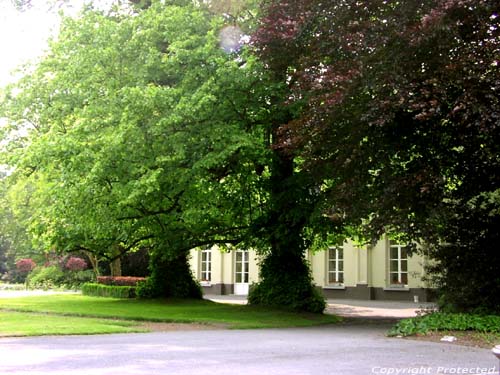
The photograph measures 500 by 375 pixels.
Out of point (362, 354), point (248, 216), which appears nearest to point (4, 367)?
point (362, 354)

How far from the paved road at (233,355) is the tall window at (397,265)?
2056cm

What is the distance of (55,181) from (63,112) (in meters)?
2.61

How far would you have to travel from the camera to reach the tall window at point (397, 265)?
108 feet

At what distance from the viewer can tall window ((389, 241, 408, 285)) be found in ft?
108

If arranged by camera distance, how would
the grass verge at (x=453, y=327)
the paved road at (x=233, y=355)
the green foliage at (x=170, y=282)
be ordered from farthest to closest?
the green foliage at (x=170, y=282), the grass verge at (x=453, y=327), the paved road at (x=233, y=355)

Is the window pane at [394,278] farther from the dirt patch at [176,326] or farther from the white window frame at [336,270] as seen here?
the dirt patch at [176,326]

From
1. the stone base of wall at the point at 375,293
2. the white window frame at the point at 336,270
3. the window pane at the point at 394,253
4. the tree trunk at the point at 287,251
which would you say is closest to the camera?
the tree trunk at the point at 287,251

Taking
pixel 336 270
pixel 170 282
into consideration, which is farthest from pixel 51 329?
pixel 336 270

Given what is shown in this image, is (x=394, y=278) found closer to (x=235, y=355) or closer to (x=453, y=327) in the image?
(x=453, y=327)

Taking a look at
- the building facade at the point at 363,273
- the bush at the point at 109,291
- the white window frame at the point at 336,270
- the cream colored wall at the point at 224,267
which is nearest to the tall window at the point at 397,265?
the building facade at the point at 363,273

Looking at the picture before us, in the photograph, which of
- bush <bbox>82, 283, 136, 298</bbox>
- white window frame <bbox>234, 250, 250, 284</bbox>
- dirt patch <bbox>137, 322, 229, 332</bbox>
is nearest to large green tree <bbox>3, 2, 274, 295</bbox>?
dirt patch <bbox>137, 322, 229, 332</bbox>

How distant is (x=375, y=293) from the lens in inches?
1329

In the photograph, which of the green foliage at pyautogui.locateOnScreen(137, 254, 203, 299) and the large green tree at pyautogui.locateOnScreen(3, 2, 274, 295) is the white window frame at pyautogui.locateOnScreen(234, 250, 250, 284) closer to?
the green foliage at pyautogui.locateOnScreen(137, 254, 203, 299)

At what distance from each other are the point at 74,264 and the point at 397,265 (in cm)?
2231
